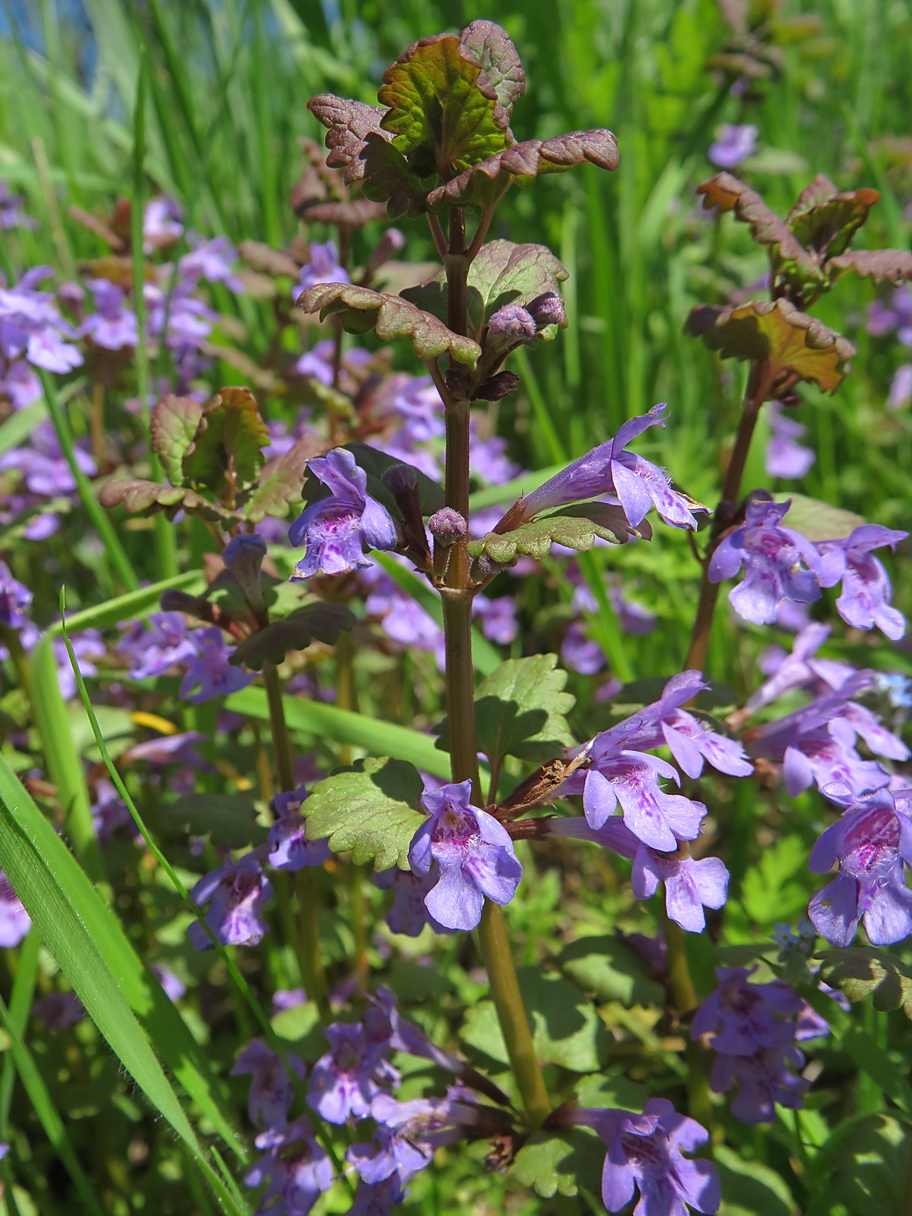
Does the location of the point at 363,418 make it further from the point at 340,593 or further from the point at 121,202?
the point at 121,202

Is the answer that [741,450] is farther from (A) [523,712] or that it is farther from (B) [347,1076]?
(B) [347,1076]

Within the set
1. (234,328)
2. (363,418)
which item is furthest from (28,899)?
(234,328)

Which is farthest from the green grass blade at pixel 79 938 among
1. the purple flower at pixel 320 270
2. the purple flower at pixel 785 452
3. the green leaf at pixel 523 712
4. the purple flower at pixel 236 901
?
the purple flower at pixel 785 452

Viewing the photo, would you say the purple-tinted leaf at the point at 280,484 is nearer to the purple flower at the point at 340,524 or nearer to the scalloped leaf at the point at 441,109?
the purple flower at the point at 340,524

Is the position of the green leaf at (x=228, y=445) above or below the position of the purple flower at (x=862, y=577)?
above

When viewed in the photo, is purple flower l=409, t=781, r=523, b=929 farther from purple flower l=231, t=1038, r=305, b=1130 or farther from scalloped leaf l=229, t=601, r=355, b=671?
purple flower l=231, t=1038, r=305, b=1130

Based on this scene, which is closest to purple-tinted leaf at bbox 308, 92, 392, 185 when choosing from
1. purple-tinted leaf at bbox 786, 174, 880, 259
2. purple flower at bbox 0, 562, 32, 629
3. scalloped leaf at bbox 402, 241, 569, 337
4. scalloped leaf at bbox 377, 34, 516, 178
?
scalloped leaf at bbox 377, 34, 516, 178
